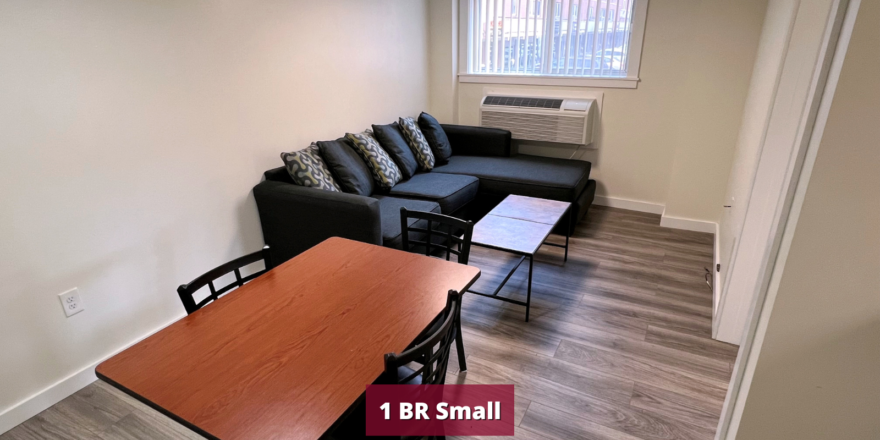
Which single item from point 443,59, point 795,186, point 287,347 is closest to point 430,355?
point 287,347

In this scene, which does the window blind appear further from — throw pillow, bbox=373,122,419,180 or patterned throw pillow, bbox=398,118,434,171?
throw pillow, bbox=373,122,419,180

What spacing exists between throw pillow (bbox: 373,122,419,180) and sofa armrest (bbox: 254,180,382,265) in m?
1.09

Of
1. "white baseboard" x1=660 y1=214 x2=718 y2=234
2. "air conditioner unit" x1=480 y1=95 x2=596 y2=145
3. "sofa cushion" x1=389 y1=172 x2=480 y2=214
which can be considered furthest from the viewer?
"air conditioner unit" x1=480 y1=95 x2=596 y2=145

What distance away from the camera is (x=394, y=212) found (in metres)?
3.15

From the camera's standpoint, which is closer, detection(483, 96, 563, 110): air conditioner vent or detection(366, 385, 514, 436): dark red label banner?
detection(366, 385, 514, 436): dark red label banner

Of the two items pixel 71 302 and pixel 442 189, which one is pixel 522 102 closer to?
pixel 442 189

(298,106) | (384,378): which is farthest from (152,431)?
(298,106)

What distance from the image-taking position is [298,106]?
327 cm

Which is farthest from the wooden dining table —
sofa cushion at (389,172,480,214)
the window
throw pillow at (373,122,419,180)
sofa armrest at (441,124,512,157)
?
the window

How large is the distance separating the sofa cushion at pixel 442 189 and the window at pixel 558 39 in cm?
148

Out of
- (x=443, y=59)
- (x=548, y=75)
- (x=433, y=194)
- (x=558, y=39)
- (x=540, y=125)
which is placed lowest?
(x=433, y=194)

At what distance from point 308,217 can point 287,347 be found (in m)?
1.58

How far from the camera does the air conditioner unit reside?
4.30 metres

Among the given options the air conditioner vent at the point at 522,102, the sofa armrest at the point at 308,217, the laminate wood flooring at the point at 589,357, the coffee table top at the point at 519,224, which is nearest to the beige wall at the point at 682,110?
the air conditioner vent at the point at 522,102
